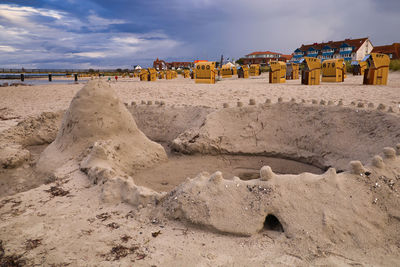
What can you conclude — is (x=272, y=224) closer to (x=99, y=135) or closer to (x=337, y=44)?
(x=99, y=135)

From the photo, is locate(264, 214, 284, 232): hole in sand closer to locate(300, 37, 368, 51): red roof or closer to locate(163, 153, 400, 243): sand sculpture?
locate(163, 153, 400, 243): sand sculpture

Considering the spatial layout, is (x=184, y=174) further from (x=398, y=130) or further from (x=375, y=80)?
(x=375, y=80)

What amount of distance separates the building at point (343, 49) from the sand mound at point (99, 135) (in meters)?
29.9

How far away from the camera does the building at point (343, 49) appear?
29.9m

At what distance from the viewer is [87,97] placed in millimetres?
3777

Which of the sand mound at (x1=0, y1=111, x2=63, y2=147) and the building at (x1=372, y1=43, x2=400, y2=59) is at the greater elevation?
the building at (x1=372, y1=43, x2=400, y2=59)

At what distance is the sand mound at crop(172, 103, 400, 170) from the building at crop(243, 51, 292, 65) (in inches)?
1623

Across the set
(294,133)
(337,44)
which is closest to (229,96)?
(294,133)

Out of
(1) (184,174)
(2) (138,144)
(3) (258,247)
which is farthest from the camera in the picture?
(2) (138,144)

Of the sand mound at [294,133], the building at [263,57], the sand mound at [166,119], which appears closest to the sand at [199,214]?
the sand mound at [294,133]

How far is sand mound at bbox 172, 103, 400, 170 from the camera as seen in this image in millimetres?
3809

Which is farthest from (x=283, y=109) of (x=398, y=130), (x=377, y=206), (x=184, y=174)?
(x=377, y=206)

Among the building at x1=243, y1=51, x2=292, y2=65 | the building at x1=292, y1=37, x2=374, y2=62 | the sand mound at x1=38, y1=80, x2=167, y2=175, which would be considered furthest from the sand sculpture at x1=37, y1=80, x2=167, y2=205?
the building at x1=243, y1=51, x2=292, y2=65

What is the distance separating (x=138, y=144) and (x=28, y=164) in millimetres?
1543
